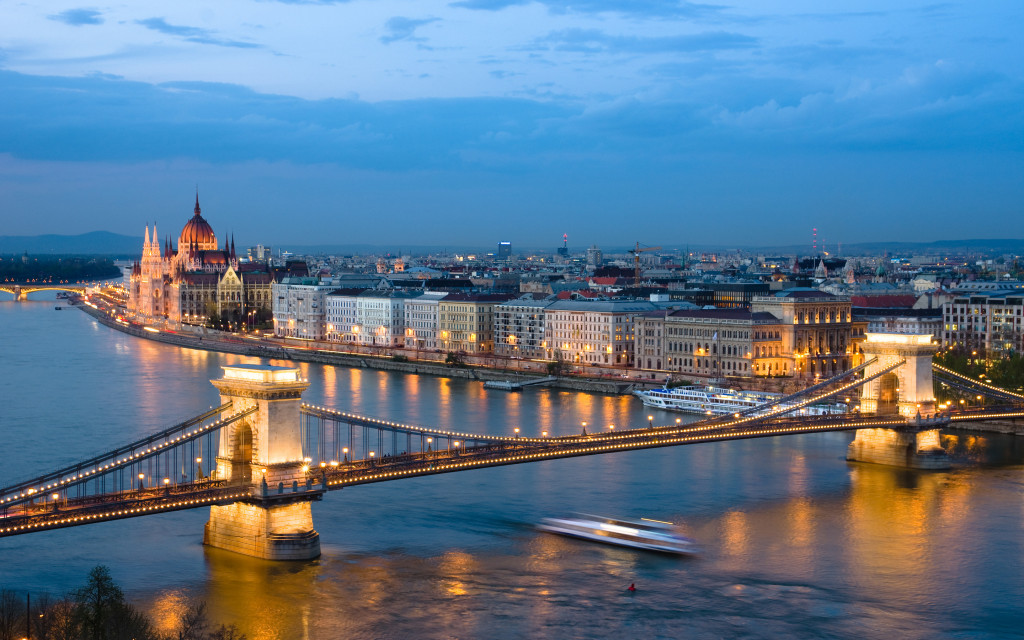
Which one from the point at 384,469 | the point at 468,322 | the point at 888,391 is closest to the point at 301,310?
the point at 468,322

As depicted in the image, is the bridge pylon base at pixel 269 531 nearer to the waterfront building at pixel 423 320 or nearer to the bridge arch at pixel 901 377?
the bridge arch at pixel 901 377

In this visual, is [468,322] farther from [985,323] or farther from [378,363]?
[985,323]

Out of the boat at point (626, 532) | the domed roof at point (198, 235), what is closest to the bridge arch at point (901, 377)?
the boat at point (626, 532)

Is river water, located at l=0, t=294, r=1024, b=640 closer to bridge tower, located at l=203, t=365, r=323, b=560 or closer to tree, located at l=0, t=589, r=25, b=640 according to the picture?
bridge tower, located at l=203, t=365, r=323, b=560

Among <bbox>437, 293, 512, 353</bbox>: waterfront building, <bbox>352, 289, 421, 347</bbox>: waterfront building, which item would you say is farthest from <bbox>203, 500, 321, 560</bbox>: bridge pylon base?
<bbox>352, 289, 421, 347</bbox>: waterfront building

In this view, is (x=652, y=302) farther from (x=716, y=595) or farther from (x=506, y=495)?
(x=716, y=595)
